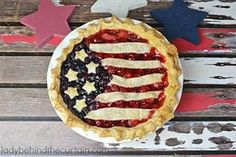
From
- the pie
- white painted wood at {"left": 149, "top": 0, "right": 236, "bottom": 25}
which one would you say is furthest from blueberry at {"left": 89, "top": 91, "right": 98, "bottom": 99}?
white painted wood at {"left": 149, "top": 0, "right": 236, "bottom": 25}

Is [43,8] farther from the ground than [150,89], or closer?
farther from the ground

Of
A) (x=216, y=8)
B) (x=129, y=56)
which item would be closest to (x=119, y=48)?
(x=129, y=56)

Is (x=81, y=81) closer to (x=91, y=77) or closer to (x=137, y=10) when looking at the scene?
(x=91, y=77)

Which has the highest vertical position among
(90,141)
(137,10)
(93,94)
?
(137,10)

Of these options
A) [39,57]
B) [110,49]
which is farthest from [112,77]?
[39,57]

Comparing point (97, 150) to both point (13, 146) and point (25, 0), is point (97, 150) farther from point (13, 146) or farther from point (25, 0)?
point (25, 0)

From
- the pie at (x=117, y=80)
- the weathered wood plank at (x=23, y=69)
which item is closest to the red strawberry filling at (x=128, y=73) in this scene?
the pie at (x=117, y=80)

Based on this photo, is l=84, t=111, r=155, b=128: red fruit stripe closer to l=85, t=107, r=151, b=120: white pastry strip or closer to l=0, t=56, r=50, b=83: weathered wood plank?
l=85, t=107, r=151, b=120: white pastry strip
